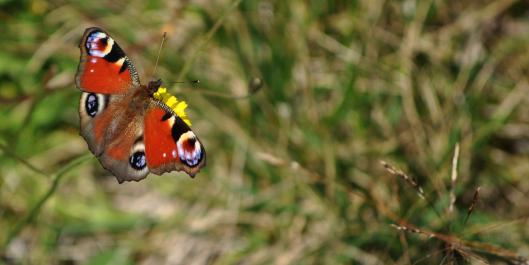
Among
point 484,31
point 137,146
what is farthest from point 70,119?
point 484,31

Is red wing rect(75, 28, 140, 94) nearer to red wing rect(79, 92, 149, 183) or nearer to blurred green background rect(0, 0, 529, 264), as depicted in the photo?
red wing rect(79, 92, 149, 183)

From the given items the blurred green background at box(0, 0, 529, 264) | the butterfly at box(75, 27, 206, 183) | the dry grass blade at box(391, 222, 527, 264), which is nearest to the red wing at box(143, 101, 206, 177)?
the butterfly at box(75, 27, 206, 183)

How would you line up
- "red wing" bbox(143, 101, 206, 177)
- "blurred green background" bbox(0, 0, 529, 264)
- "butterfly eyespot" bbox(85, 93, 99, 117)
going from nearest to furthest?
"red wing" bbox(143, 101, 206, 177) → "butterfly eyespot" bbox(85, 93, 99, 117) → "blurred green background" bbox(0, 0, 529, 264)

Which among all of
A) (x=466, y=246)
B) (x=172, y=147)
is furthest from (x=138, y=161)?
(x=466, y=246)

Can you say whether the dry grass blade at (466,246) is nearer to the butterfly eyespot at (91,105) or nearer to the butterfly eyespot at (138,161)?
the butterfly eyespot at (138,161)

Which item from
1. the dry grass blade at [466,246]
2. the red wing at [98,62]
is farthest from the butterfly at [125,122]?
the dry grass blade at [466,246]

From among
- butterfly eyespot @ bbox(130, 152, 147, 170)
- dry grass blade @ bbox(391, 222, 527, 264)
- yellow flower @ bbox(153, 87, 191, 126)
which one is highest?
yellow flower @ bbox(153, 87, 191, 126)

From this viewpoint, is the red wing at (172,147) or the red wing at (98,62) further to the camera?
the red wing at (98,62)
